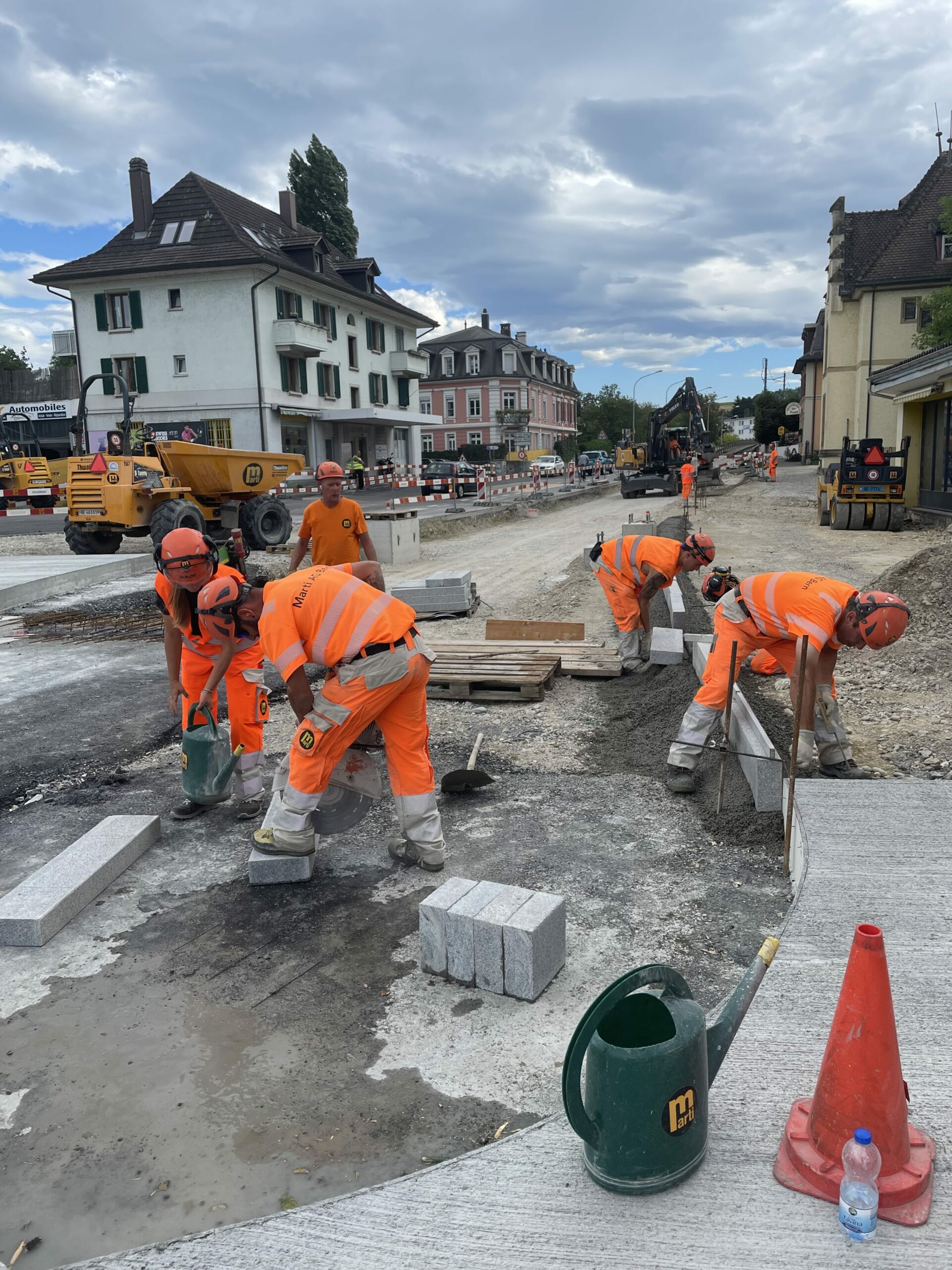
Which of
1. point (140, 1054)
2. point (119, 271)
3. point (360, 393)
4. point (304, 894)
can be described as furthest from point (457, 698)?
point (360, 393)

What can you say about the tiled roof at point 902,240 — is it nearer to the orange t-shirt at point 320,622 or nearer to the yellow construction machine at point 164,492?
the yellow construction machine at point 164,492

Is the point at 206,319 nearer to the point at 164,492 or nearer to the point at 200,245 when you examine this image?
the point at 200,245

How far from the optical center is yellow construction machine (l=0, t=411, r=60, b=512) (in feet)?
63.4

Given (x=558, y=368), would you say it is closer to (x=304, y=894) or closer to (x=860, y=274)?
(x=860, y=274)

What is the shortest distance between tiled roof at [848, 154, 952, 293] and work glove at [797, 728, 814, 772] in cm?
3547

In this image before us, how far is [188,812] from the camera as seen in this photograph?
207 inches

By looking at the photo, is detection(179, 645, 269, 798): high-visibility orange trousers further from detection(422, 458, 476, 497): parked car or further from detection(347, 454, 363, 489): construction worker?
detection(347, 454, 363, 489): construction worker

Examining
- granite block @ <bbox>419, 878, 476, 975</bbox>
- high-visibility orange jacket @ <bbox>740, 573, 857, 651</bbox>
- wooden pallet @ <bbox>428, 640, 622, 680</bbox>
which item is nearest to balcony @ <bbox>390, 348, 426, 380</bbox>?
wooden pallet @ <bbox>428, 640, 622, 680</bbox>

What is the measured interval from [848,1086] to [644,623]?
6207mm

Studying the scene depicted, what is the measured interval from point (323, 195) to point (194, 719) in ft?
168

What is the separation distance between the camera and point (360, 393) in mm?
41781

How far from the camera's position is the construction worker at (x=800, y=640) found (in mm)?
4414

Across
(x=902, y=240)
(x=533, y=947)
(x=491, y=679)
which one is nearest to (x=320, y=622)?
(x=533, y=947)

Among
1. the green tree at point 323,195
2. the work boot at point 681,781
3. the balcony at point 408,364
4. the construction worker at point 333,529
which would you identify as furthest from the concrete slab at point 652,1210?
the green tree at point 323,195
